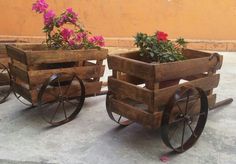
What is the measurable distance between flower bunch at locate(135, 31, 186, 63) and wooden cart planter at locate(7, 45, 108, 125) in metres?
0.68

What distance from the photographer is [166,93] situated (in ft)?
9.33

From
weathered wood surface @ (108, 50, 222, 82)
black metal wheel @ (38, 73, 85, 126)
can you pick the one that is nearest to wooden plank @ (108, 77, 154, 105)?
weathered wood surface @ (108, 50, 222, 82)

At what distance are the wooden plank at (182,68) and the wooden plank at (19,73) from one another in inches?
52.9

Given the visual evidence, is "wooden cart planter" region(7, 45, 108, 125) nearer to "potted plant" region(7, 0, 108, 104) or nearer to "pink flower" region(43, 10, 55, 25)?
"potted plant" region(7, 0, 108, 104)

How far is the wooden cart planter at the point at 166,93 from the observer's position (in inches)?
109

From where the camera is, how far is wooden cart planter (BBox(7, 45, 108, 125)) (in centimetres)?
333

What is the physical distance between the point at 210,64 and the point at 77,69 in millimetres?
1363

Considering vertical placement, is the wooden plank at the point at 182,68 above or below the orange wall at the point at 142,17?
below

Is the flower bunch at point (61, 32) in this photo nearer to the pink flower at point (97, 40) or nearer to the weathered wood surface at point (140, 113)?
the pink flower at point (97, 40)

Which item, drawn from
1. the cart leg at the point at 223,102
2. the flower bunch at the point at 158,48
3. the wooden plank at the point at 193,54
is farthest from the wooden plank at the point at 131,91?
the cart leg at the point at 223,102

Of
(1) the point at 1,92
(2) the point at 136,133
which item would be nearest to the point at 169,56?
(2) the point at 136,133

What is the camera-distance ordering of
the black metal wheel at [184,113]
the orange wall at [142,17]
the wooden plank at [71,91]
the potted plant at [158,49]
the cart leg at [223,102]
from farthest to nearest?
1. the orange wall at [142,17]
2. the cart leg at [223,102]
3. the wooden plank at [71,91]
4. the potted plant at [158,49]
5. the black metal wheel at [184,113]

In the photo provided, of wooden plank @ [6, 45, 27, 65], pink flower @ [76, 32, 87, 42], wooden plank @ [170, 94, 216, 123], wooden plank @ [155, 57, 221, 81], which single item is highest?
pink flower @ [76, 32, 87, 42]

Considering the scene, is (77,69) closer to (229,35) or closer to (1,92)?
(1,92)
